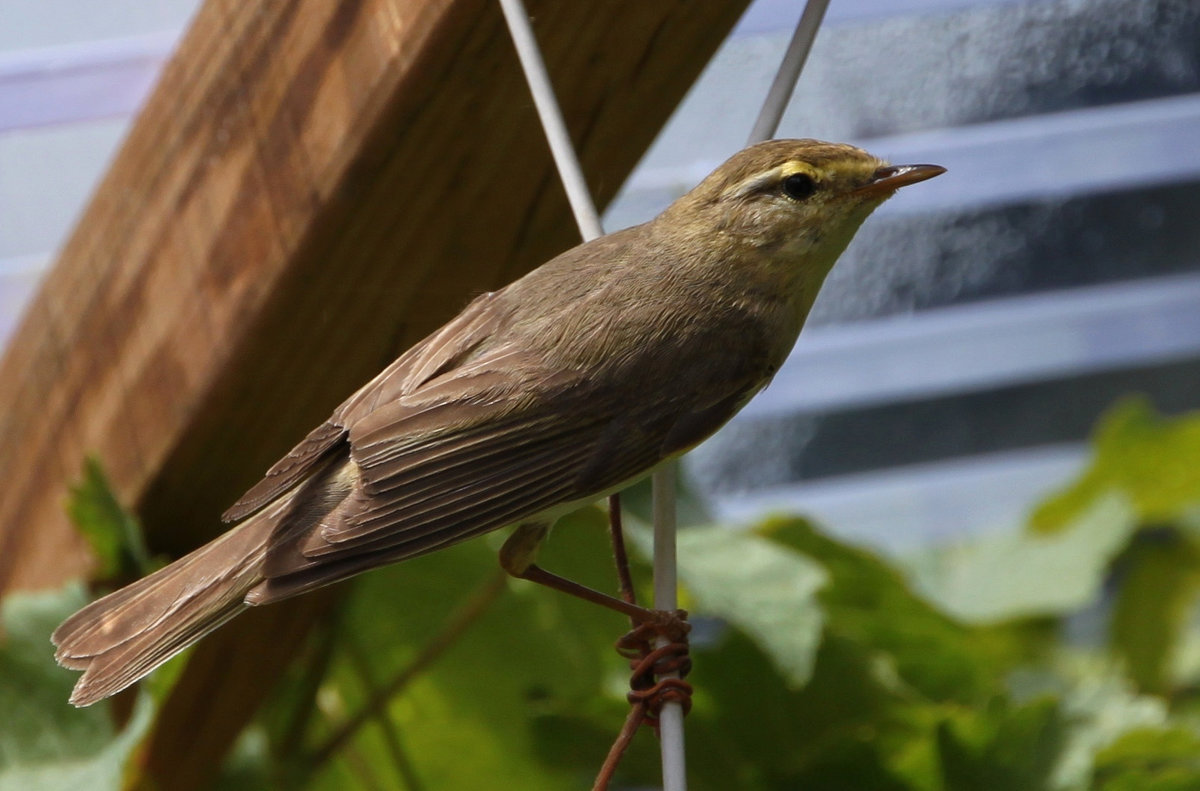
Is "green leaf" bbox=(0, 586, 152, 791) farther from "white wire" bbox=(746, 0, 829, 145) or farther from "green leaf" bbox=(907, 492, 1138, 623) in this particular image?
"green leaf" bbox=(907, 492, 1138, 623)

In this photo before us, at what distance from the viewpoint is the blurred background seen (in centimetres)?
250

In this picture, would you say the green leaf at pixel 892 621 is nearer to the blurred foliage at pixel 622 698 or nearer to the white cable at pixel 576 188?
the blurred foliage at pixel 622 698

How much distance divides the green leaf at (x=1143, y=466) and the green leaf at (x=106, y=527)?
1972 mm

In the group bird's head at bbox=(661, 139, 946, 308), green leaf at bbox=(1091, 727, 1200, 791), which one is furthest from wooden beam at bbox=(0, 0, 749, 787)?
green leaf at bbox=(1091, 727, 1200, 791)

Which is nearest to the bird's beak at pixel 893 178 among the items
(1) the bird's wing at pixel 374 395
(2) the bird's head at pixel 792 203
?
(2) the bird's head at pixel 792 203

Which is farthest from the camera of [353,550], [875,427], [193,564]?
[875,427]

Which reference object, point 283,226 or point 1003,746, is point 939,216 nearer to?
point 1003,746

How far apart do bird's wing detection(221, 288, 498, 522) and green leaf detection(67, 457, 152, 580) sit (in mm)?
404

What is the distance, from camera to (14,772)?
68.1 inches

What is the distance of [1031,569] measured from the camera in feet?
9.59

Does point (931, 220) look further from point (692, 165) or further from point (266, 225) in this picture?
point (266, 225)

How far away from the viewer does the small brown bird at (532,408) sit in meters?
1.44

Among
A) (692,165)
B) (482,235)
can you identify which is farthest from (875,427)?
(482,235)

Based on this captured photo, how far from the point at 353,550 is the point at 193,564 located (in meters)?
0.25
